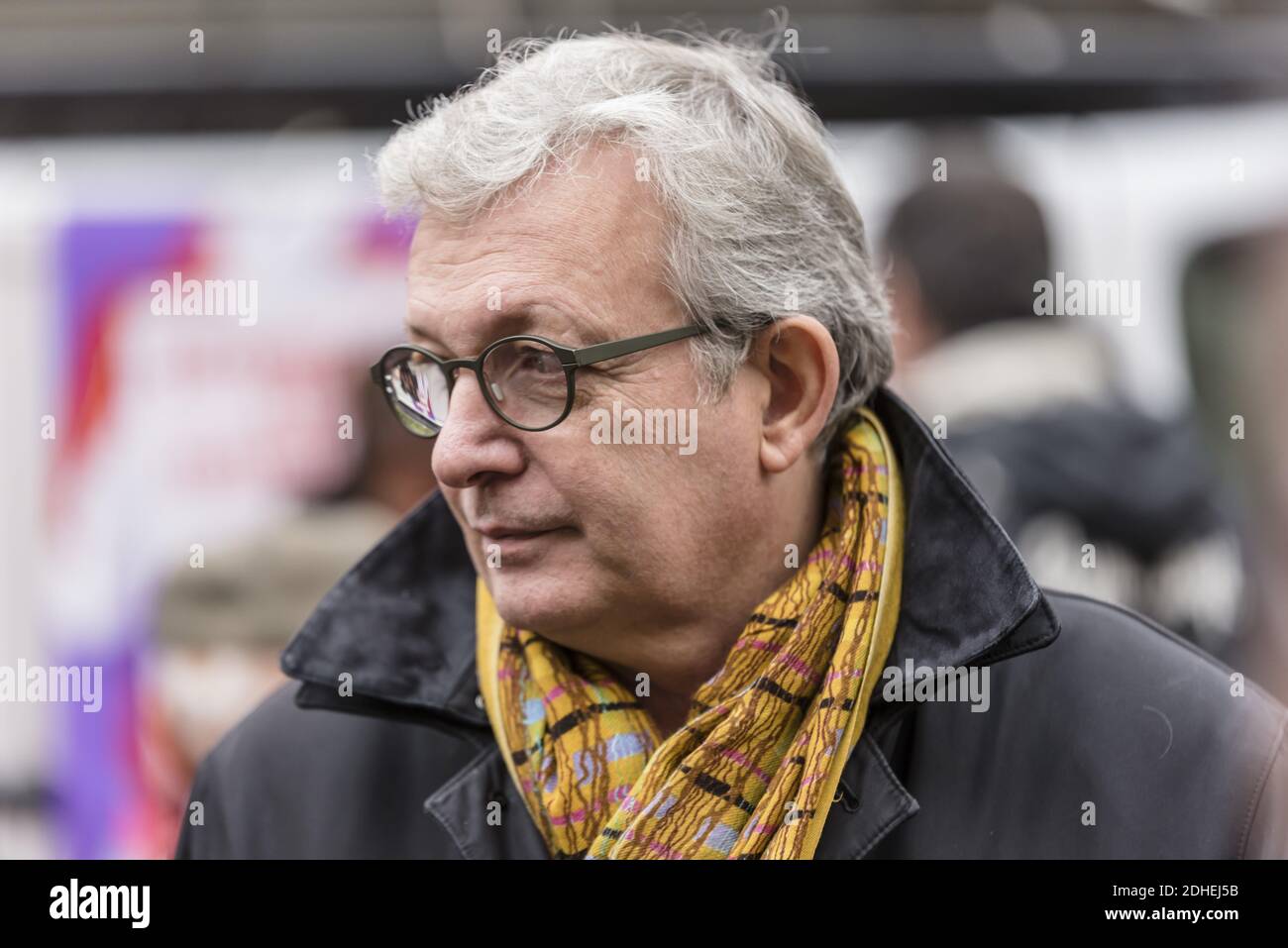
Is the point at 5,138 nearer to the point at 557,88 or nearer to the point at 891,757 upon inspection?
the point at 557,88

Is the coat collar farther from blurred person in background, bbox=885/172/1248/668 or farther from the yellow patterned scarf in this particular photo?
blurred person in background, bbox=885/172/1248/668

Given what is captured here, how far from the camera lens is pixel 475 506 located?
86.8 inches

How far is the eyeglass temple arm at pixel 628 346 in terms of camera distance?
2.16m

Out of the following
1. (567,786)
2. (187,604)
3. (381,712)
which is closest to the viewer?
(567,786)

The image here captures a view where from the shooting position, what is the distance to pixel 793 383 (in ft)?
7.75

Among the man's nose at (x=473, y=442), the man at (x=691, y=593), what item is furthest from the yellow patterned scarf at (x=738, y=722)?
the man's nose at (x=473, y=442)

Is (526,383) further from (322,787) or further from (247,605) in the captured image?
(247,605)

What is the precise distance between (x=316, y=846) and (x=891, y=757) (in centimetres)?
92

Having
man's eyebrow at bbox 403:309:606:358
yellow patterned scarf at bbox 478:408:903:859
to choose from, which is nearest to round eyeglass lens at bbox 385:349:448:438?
man's eyebrow at bbox 403:309:606:358

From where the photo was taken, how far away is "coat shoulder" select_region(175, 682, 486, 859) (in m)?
2.35

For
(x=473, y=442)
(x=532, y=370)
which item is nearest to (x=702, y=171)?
(x=532, y=370)
